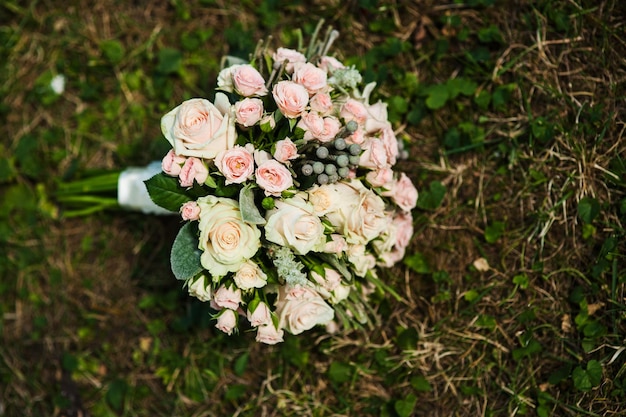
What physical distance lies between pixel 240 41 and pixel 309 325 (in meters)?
1.19

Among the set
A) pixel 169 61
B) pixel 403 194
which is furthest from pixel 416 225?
pixel 169 61

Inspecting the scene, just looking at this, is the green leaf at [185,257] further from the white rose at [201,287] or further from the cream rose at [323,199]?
the cream rose at [323,199]

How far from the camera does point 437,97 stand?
7.36 ft

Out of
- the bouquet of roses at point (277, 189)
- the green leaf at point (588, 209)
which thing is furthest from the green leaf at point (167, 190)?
the green leaf at point (588, 209)

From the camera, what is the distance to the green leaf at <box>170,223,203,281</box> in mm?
1684

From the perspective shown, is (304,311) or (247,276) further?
(304,311)

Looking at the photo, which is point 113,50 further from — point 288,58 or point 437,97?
point 437,97

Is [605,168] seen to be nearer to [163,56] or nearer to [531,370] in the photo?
[531,370]

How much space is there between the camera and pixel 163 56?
253cm

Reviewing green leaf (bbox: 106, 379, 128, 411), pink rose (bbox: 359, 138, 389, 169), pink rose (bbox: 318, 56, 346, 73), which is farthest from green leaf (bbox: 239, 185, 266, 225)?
green leaf (bbox: 106, 379, 128, 411)

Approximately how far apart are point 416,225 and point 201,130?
0.96m

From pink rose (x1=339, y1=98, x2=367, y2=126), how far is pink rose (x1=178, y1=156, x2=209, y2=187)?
16.9 inches

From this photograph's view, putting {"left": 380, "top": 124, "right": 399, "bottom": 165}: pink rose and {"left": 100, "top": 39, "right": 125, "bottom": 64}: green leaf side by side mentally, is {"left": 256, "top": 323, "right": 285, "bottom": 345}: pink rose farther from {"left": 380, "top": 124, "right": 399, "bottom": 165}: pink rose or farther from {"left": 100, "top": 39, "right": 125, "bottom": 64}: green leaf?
{"left": 100, "top": 39, "right": 125, "bottom": 64}: green leaf

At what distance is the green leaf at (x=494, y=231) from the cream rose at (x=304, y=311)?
691 millimetres
